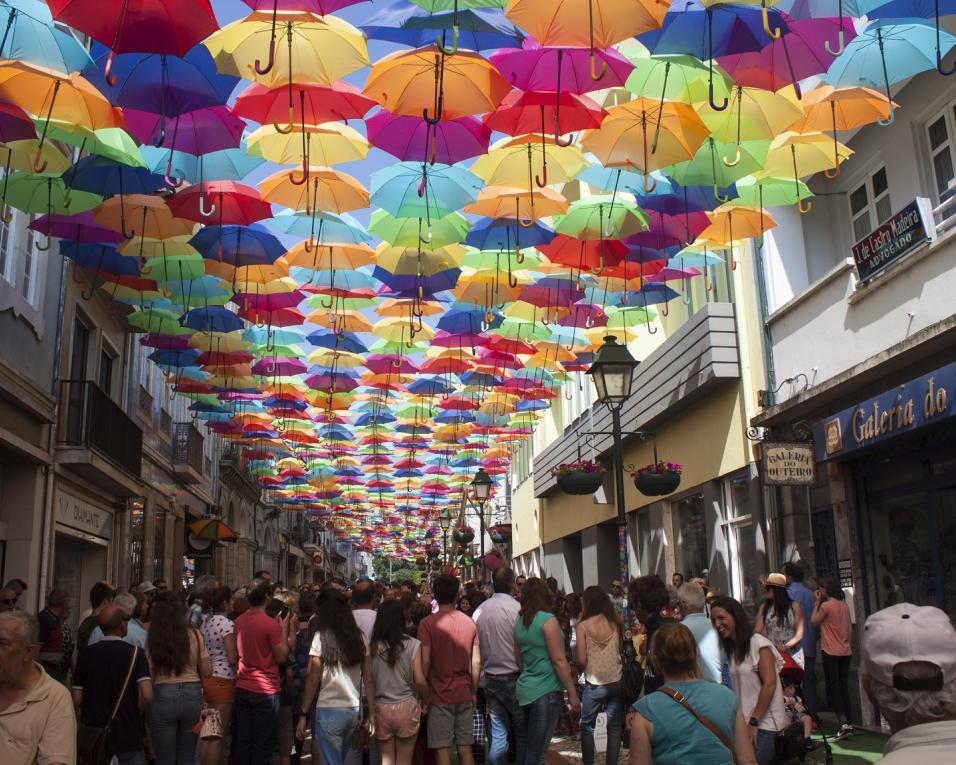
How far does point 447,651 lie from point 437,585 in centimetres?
52

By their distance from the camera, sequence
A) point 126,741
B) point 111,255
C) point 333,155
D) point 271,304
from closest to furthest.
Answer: point 126,741 < point 333,155 < point 111,255 < point 271,304

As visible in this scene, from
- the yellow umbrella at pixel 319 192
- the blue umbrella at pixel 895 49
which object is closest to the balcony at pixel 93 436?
the yellow umbrella at pixel 319 192

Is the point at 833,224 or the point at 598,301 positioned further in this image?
the point at 598,301

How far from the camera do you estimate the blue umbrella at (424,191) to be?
11188 mm

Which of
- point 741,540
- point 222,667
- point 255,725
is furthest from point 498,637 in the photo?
point 741,540

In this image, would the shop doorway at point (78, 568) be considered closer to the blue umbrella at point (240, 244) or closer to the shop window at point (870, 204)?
the blue umbrella at point (240, 244)

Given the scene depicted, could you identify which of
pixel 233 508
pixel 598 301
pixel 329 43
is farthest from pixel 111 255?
pixel 233 508

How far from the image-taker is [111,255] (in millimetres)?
13422

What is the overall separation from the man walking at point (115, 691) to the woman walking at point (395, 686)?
175 centimetres

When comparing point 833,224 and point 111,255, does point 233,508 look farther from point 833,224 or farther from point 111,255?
point 833,224

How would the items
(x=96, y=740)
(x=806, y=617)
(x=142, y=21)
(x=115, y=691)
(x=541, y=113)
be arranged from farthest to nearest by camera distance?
(x=806, y=617), (x=541, y=113), (x=142, y=21), (x=115, y=691), (x=96, y=740)

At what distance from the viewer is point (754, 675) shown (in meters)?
6.29

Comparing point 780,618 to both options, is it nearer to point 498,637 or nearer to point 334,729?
point 498,637

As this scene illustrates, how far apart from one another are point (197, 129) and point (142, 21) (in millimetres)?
2155
